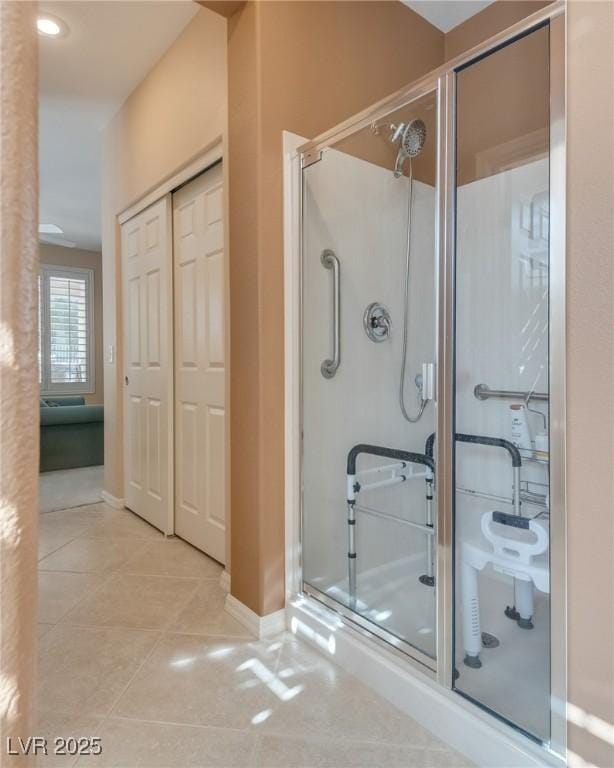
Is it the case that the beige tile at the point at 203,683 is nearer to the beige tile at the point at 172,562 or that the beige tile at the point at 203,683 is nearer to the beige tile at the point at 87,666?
the beige tile at the point at 87,666

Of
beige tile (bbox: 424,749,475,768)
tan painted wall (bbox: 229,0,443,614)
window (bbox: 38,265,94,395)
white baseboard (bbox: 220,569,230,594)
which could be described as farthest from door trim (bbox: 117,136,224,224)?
window (bbox: 38,265,94,395)

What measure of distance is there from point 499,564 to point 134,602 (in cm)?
158

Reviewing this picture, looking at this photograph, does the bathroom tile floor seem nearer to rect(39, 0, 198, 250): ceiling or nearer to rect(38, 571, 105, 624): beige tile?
rect(38, 571, 105, 624): beige tile

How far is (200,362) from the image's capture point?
2.67m

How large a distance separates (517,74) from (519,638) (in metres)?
1.74

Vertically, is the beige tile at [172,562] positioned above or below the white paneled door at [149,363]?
below

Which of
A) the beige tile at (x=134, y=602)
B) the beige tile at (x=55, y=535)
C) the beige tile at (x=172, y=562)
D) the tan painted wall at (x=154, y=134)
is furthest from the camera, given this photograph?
the beige tile at (x=55, y=535)

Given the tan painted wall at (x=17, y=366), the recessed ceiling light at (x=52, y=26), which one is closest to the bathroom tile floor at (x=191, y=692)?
the tan painted wall at (x=17, y=366)

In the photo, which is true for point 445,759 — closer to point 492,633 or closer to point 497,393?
point 492,633

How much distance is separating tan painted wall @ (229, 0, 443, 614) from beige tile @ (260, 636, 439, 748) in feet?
1.08

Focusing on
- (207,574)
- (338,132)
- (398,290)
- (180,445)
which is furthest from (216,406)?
(338,132)

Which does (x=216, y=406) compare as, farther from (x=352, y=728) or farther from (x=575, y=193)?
(x=575, y=193)

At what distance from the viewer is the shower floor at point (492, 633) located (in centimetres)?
125

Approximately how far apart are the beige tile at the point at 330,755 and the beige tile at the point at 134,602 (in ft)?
2.61
